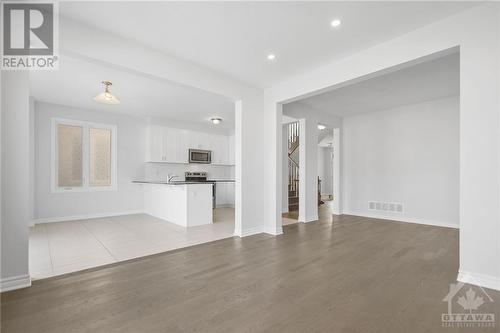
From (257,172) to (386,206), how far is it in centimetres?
357

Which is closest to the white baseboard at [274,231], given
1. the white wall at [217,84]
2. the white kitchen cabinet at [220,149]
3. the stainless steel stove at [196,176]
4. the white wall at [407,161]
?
the white wall at [217,84]

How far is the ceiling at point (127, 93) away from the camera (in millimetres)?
3730

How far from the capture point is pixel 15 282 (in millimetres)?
2266

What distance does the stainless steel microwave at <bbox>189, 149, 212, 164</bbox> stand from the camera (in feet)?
24.6

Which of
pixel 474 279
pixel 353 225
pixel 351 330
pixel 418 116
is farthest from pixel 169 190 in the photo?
pixel 418 116

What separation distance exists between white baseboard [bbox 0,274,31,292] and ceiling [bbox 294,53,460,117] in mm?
5189

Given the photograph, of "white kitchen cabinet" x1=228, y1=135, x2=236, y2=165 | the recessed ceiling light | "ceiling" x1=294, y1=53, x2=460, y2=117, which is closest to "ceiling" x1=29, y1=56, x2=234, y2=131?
"white kitchen cabinet" x1=228, y1=135, x2=236, y2=165

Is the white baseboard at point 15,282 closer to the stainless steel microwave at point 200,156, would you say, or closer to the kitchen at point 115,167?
the kitchen at point 115,167

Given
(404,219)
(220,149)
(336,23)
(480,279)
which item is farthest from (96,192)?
(404,219)

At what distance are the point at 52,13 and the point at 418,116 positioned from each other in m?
6.56

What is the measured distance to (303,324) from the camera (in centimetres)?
171

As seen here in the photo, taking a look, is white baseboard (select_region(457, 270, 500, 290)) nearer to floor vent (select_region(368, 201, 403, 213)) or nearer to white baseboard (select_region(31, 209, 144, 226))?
Answer: floor vent (select_region(368, 201, 403, 213))

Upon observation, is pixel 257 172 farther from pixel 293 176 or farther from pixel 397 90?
pixel 293 176

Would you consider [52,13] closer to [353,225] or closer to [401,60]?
[401,60]
